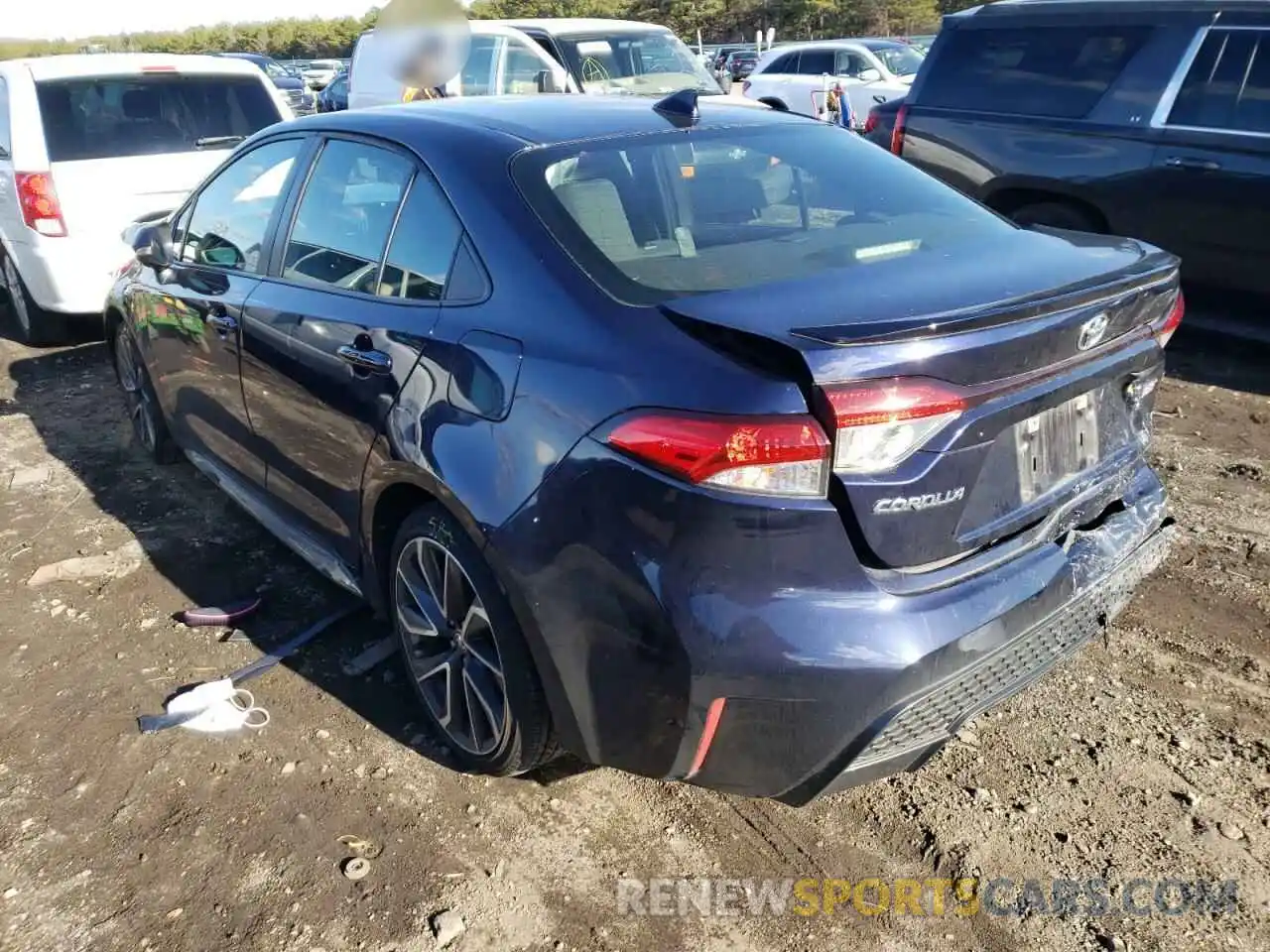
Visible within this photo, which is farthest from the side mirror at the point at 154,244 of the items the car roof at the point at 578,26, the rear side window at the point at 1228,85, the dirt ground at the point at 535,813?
the car roof at the point at 578,26

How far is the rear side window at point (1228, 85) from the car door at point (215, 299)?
16.4ft

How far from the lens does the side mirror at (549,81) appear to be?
9482mm

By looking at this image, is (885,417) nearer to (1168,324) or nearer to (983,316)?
(983,316)

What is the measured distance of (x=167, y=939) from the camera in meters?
2.42

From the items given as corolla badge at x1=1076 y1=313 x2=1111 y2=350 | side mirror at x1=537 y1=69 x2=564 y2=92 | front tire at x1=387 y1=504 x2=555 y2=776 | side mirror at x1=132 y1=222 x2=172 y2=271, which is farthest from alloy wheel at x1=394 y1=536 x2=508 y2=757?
side mirror at x1=537 y1=69 x2=564 y2=92

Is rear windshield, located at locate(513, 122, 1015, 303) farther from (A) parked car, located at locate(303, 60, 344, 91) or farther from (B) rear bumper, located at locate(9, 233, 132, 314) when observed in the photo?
(A) parked car, located at locate(303, 60, 344, 91)

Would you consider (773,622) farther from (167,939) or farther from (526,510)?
(167,939)

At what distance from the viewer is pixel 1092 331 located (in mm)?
2412

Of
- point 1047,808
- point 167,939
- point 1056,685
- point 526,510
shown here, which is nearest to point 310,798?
point 167,939

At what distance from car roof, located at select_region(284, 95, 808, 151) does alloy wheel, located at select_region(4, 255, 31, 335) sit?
4.85 meters

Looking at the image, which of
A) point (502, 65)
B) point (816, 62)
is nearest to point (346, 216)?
point (502, 65)

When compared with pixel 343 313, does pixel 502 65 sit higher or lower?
higher

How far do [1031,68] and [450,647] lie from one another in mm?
5633

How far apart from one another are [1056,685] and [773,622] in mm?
1514
